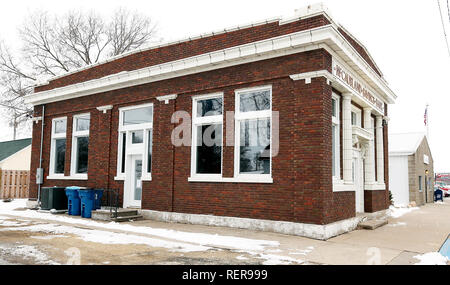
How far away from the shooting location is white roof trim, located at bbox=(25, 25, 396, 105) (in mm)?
9867

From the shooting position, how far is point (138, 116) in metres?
14.0

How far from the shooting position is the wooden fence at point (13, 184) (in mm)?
22375

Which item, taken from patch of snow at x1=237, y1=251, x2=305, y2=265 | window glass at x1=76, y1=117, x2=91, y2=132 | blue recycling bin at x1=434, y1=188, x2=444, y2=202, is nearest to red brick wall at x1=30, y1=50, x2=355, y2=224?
window glass at x1=76, y1=117, x2=91, y2=132

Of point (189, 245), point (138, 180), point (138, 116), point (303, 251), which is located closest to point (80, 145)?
point (138, 116)

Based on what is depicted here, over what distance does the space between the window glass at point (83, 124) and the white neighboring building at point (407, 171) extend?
66.1 ft

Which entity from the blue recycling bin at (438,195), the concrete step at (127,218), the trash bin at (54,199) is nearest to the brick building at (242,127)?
the concrete step at (127,218)

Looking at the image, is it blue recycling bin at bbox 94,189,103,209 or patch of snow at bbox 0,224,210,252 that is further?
blue recycling bin at bbox 94,189,103,209

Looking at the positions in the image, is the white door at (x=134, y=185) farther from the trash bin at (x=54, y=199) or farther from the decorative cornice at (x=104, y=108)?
the trash bin at (x=54, y=199)

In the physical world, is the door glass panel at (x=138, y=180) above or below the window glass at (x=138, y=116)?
below

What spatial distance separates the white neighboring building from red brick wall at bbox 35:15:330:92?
1863 cm

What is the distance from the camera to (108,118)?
14555 mm

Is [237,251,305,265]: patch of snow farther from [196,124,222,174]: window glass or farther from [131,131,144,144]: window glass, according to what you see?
[131,131,144,144]: window glass

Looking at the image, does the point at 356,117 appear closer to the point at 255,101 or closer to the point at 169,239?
the point at 255,101

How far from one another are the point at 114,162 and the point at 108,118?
5.67 ft
